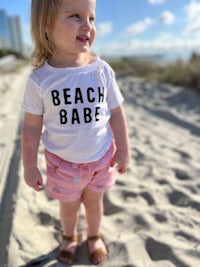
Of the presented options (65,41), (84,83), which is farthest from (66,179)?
(65,41)

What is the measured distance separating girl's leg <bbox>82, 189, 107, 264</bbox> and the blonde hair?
2.43ft

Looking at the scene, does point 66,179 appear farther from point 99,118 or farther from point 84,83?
point 84,83

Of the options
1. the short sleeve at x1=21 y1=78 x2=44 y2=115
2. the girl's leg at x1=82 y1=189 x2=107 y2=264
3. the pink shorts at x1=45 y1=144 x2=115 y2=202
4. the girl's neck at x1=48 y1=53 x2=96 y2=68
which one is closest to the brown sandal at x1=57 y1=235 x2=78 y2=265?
the girl's leg at x1=82 y1=189 x2=107 y2=264

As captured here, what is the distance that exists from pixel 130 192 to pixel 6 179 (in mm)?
973

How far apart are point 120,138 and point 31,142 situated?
0.47 m

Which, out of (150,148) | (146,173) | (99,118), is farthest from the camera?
(150,148)

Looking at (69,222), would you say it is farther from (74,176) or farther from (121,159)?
(121,159)

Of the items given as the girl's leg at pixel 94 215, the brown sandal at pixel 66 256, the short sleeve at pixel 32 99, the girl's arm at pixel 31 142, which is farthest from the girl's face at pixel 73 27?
the brown sandal at pixel 66 256

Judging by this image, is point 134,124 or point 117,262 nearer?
point 117,262

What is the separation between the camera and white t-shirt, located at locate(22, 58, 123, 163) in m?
1.58

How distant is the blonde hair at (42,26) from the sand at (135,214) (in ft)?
3.40

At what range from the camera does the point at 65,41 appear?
1556mm

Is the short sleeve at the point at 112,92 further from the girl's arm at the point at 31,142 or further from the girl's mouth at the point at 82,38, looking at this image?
the girl's arm at the point at 31,142

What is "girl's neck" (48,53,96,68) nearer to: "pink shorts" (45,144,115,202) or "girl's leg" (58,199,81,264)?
"pink shorts" (45,144,115,202)
